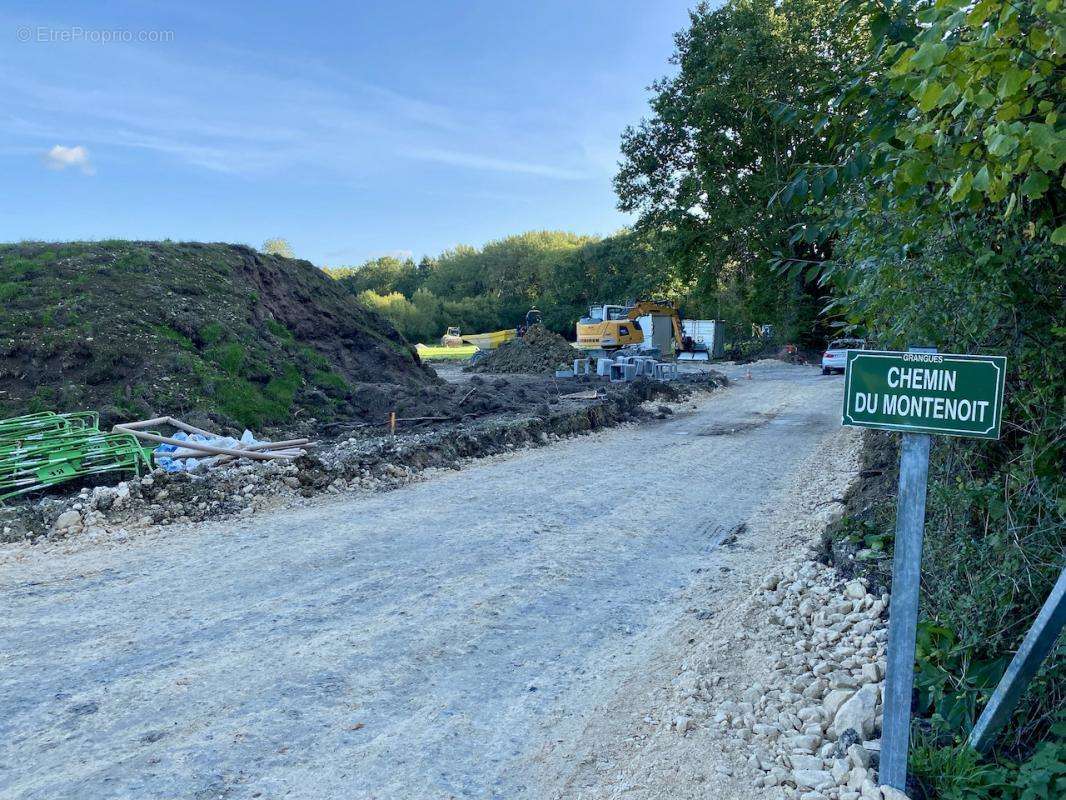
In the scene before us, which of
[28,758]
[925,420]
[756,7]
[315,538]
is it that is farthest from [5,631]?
[756,7]

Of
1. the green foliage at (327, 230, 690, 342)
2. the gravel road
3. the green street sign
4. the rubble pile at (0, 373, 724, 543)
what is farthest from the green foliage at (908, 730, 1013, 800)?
the green foliage at (327, 230, 690, 342)

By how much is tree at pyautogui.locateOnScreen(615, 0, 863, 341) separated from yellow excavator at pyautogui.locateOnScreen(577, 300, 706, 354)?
136 inches

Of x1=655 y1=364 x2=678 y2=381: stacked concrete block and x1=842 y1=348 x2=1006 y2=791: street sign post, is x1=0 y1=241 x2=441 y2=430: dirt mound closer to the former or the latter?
x1=655 y1=364 x2=678 y2=381: stacked concrete block

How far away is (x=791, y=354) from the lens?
37219 millimetres

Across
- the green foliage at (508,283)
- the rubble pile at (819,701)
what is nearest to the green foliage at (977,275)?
the rubble pile at (819,701)

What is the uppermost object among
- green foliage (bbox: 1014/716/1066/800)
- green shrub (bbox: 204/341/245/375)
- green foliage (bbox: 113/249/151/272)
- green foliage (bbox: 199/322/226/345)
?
green foliage (bbox: 113/249/151/272)

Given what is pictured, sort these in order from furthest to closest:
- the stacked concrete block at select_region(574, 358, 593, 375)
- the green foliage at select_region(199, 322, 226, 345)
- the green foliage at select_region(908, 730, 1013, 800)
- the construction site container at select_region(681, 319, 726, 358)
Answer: the construction site container at select_region(681, 319, 726, 358), the stacked concrete block at select_region(574, 358, 593, 375), the green foliage at select_region(199, 322, 226, 345), the green foliage at select_region(908, 730, 1013, 800)

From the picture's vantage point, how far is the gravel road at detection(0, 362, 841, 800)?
3.33m

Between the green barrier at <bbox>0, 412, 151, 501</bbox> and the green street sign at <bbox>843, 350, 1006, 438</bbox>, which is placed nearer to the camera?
the green street sign at <bbox>843, 350, 1006, 438</bbox>

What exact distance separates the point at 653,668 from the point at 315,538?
4005mm

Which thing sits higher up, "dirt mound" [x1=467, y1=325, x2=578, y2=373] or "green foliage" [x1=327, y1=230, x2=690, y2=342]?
"green foliage" [x1=327, y1=230, x2=690, y2=342]

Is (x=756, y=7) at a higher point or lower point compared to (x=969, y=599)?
higher

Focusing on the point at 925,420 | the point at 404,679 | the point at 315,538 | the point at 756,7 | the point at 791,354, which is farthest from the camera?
the point at 791,354

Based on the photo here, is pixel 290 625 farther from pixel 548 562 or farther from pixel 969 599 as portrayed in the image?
pixel 969 599
